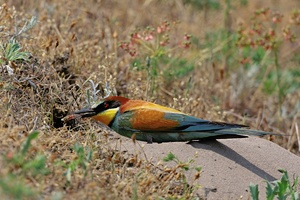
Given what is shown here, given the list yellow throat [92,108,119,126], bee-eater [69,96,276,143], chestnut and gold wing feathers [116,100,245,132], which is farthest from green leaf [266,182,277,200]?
yellow throat [92,108,119,126]

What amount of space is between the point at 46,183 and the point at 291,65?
4.56m

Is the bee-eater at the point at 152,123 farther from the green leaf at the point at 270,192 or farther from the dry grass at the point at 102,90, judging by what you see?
the green leaf at the point at 270,192

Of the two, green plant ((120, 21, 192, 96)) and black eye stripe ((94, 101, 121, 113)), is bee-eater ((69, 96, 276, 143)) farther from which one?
green plant ((120, 21, 192, 96))

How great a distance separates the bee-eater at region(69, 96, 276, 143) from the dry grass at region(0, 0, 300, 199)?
0.42ft

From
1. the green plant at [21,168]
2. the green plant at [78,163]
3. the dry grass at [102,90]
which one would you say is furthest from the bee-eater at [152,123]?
the green plant at [21,168]

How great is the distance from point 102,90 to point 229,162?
1.39m

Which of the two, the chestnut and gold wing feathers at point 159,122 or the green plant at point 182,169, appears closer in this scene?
the green plant at point 182,169

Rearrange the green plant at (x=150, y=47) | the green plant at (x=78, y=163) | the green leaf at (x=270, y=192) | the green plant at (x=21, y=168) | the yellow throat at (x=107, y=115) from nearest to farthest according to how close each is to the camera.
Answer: the green plant at (x=21, y=168)
the green plant at (x=78, y=163)
the green leaf at (x=270, y=192)
the yellow throat at (x=107, y=115)
the green plant at (x=150, y=47)

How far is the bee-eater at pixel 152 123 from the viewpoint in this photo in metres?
4.14

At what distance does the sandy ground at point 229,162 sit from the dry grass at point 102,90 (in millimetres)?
156

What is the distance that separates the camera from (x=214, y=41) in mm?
6719

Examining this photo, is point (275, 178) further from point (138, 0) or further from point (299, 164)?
point (138, 0)

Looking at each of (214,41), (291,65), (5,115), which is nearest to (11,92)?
(5,115)

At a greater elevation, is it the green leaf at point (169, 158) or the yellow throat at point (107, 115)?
the yellow throat at point (107, 115)
